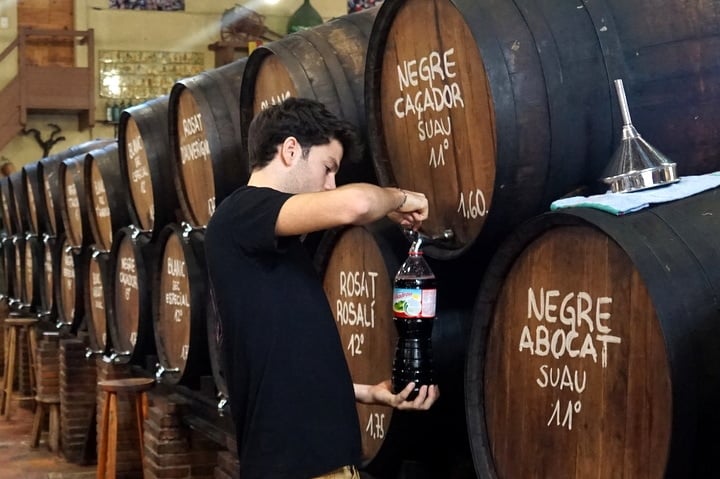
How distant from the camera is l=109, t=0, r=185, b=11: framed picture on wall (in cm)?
1609

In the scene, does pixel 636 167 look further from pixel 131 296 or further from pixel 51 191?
pixel 51 191

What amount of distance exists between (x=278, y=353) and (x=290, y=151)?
49 cm

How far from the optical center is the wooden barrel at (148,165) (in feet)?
17.1

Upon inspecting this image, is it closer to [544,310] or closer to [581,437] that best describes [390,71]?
[544,310]

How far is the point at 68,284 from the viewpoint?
750 cm

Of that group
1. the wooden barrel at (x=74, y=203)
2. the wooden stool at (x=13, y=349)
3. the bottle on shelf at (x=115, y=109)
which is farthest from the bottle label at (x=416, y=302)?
the bottle on shelf at (x=115, y=109)

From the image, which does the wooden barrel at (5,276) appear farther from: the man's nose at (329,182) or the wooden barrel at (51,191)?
the man's nose at (329,182)

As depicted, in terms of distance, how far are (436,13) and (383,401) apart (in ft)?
3.35

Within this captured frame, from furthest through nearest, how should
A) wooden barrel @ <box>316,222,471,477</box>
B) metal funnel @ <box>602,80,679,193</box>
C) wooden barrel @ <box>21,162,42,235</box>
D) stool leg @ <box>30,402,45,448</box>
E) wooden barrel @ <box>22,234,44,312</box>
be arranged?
wooden barrel @ <box>21,162,42,235</box> → wooden barrel @ <box>22,234,44,312</box> → stool leg @ <box>30,402,45,448</box> → wooden barrel @ <box>316,222,471,477</box> → metal funnel @ <box>602,80,679,193</box>

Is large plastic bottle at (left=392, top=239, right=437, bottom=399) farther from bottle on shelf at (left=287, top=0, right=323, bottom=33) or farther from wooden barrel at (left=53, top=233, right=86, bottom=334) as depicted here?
bottle on shelf at (left=287, top=0, right=323, bottom=33)

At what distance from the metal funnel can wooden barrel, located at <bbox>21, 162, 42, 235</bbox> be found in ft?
22.6

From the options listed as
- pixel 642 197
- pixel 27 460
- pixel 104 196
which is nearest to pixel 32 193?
pixel 27 460

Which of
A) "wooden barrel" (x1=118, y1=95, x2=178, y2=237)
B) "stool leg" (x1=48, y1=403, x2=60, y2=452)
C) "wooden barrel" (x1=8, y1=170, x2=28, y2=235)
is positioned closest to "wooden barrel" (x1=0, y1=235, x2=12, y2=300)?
"wooden barrel" (x1=8, y1=170, x2=28, y2=235)

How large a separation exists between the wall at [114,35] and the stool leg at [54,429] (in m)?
8.70
